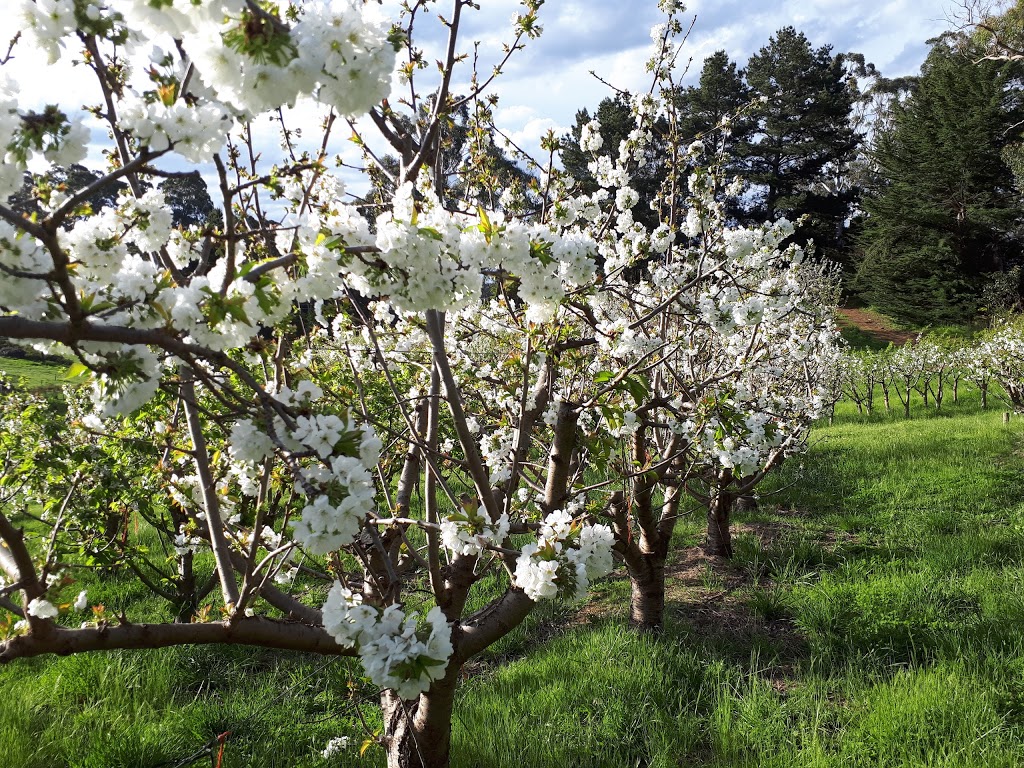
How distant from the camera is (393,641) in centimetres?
146

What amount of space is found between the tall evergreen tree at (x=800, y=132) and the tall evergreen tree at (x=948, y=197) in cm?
318

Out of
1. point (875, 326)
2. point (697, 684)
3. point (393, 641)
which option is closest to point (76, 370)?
point (393, 641)

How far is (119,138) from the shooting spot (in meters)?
1.80

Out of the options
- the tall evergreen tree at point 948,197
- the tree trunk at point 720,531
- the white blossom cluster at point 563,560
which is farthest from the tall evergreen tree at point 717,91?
the white blossom cluster at point 563,560

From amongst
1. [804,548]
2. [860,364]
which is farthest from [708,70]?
[804,548]

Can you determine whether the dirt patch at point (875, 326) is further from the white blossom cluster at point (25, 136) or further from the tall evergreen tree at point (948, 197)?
the white blossom cluster at point (25, 136)

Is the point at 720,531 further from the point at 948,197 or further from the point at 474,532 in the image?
the point at 948,197

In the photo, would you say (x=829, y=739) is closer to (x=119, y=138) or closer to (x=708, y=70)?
(x=119, y=138)

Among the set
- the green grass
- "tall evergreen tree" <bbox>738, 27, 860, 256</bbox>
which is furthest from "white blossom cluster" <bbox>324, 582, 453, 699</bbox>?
"tall evergreen tree" <bbox>738, 27, 860, 256</bbox>

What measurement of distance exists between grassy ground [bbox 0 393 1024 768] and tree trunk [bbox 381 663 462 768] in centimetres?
43

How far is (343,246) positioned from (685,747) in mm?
2785

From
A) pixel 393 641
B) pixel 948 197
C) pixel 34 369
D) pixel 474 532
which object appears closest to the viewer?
pixel 393 641

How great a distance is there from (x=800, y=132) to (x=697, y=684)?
31379mm

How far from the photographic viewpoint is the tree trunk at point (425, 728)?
238cm
